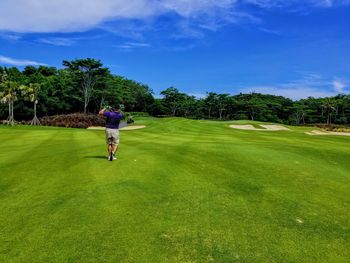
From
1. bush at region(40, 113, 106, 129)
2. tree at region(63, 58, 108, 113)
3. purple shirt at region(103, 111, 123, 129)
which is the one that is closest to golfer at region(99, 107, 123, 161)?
purple shirt at region(103, 111, 123, 129)

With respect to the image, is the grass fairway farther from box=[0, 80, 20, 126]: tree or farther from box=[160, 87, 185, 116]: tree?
box=[160, 87, 185, 116]: tree

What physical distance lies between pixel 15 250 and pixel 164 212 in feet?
9.70

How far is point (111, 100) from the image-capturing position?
79062 mm

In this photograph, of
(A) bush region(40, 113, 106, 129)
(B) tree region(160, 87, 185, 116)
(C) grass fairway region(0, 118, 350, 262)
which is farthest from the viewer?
(B) tree region(160, 87, 185, 116)

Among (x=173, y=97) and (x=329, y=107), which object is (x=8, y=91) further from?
(x=329, y=107)

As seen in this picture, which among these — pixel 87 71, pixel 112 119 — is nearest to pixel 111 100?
pixel 87 71

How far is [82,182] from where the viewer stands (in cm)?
938

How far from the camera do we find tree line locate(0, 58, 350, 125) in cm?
6584

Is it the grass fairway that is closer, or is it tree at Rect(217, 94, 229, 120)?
the grass fairway

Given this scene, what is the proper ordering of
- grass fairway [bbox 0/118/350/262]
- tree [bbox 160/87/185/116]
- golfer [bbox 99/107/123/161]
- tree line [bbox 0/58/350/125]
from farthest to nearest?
tree [bbox 160/87/185/116], tree line [bbox 0/58/350/125], golfer [bbox 99/107/123/161], grass fairway [bbox 0/118/350/262]

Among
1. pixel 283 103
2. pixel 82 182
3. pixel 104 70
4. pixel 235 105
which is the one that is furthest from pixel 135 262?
pixel 283 103

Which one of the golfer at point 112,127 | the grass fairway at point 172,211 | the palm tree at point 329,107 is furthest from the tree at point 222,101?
the grass fairway at point 172,211

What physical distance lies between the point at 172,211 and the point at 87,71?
6689cm

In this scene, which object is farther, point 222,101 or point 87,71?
point 222,101
